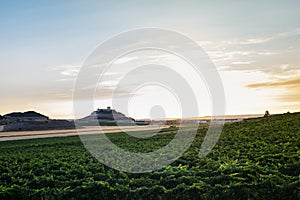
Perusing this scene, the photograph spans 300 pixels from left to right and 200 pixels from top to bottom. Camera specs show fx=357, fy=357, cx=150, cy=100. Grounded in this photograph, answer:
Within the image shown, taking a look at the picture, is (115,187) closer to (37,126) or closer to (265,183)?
(265,183)

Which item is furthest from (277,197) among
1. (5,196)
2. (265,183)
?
(5,196)

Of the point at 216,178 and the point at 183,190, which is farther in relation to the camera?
the point at 216,178

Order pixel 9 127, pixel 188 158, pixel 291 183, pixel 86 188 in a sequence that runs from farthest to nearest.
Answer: pixel 9 127 → pixel 188 158 → pixel 86 188 → pixel 291 183

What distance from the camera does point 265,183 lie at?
9969mm

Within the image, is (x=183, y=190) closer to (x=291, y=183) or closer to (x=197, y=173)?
(x=197, y=173)

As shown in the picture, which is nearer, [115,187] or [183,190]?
[183,190]

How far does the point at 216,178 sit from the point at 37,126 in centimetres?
7548

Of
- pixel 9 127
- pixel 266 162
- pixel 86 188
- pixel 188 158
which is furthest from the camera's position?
pixel 9 127

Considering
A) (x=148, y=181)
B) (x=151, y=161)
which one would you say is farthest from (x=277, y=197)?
(x=151, y=161)

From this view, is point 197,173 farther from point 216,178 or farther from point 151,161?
point 151,161

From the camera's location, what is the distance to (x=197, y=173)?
12.2 metres

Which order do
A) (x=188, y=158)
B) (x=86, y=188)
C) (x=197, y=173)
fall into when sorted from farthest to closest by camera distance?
1. (x=188, y=158)
2. (x=197, y=173)
3. (x=86, y=188)

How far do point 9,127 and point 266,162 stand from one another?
74.4 meters

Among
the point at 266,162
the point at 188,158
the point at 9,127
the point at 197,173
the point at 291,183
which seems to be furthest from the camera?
the point at 9,127
